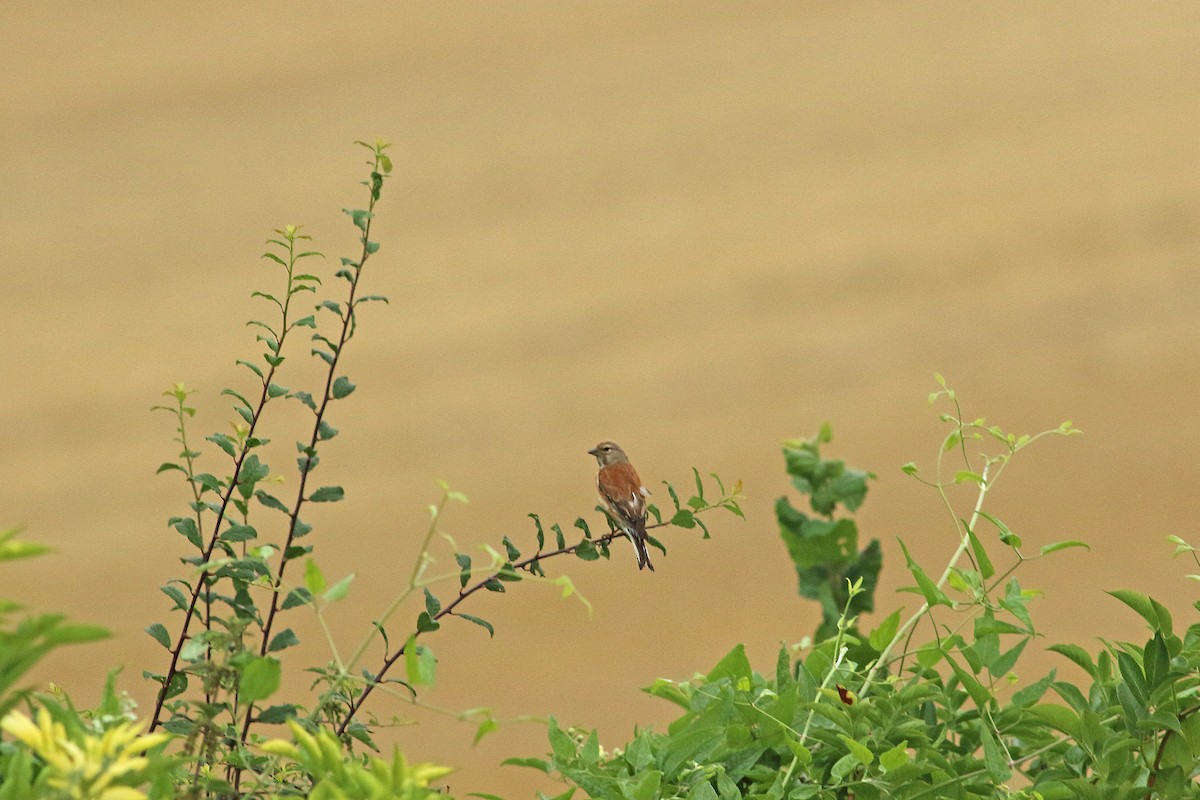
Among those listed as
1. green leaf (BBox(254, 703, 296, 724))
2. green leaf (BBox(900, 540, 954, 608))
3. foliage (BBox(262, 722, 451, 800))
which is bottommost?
foliage (BBox(262, 722, 451, 800))

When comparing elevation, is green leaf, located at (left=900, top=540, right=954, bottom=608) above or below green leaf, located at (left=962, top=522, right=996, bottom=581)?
below

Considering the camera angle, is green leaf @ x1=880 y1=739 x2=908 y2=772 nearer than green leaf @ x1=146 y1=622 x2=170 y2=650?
Yes

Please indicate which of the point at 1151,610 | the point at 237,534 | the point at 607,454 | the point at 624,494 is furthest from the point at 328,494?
the point at 607,454

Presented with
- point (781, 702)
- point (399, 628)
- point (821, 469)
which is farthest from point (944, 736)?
point (399, 628)

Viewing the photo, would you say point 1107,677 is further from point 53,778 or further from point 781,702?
point 53,778

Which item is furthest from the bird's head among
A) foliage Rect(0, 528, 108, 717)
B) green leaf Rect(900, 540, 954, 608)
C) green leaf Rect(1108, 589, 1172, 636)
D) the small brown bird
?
foliage Rect(0, 528, 108, 717)

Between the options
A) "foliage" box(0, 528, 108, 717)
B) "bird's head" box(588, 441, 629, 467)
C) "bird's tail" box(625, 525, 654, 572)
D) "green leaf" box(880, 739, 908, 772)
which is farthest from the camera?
"bird's head" box(588, 441, 629, 467)

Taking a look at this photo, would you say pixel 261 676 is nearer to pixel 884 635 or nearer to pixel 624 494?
pixel 884 635

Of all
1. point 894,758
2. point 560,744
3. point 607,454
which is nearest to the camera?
point 894,758

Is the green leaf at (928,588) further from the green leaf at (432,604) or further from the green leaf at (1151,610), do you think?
the green leaf at (432,604)

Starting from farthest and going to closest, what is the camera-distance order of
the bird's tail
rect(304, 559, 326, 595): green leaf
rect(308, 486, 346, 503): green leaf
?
the bird's tail, rect(308, 486, 346, 503): green leaf, rect(304, 559, 326, 595): green leaf

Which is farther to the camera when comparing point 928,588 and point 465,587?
point 465,587

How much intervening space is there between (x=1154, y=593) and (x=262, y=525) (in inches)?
167

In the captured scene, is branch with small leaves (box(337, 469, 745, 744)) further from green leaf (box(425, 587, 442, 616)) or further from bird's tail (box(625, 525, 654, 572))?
bird's tail (box(625, 525, 654, 572))
